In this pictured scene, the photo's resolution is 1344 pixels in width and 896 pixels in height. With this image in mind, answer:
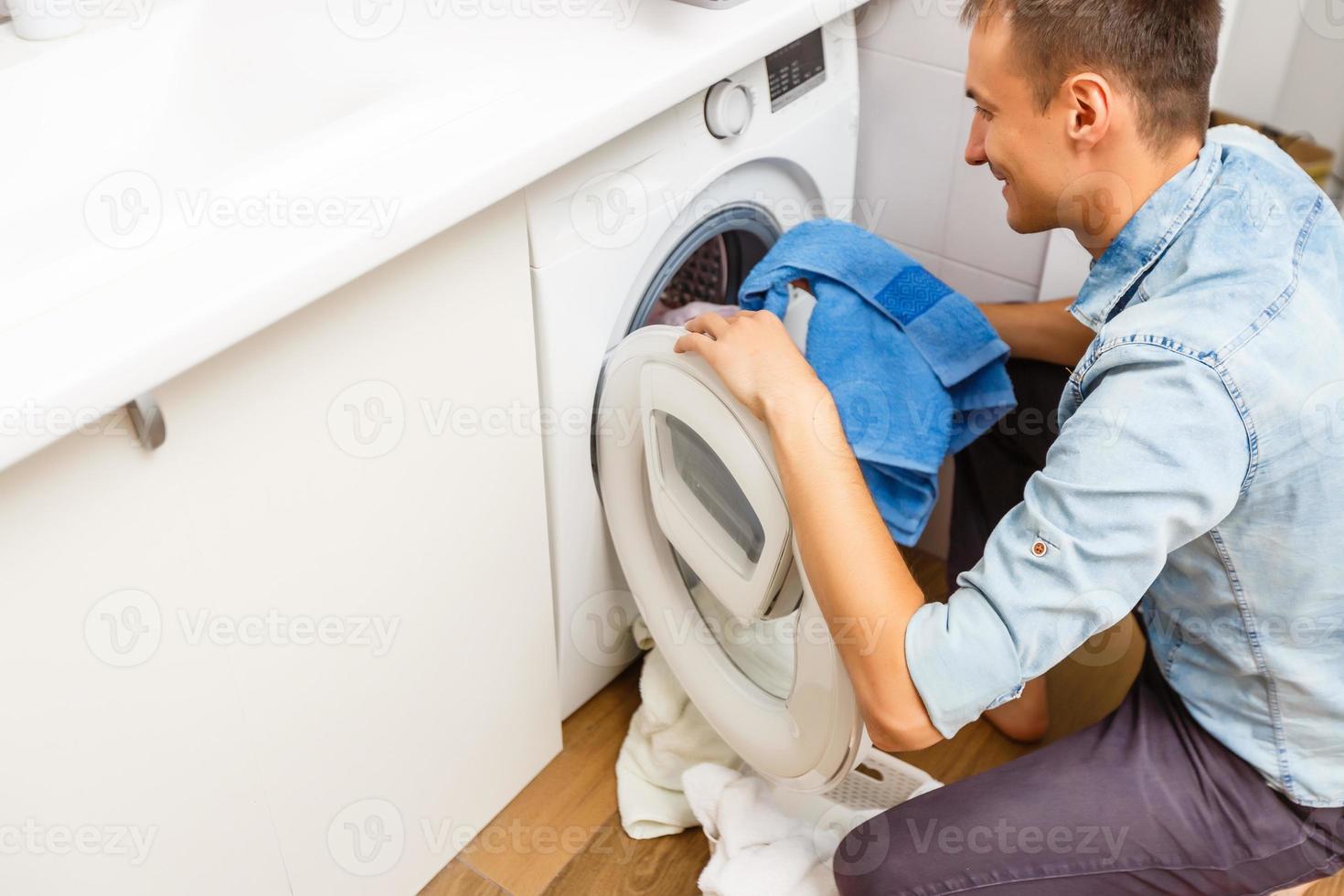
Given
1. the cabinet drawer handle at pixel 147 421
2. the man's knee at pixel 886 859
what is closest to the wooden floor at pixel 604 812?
the man's knee at pixel 886 859

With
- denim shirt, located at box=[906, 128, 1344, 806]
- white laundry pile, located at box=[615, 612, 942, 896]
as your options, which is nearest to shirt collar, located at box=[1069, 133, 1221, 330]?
denim shirt, located at box=[906, 128, 1344, 806]

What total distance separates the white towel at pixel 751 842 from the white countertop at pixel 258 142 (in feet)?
2.54

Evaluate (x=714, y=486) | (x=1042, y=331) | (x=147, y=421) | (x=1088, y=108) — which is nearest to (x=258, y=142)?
(x=147, y=421)

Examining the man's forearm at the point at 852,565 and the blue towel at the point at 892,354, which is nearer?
the man's forearm at the point at 852,565

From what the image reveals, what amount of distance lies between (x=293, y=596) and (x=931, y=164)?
104cm

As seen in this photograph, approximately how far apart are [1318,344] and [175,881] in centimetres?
109

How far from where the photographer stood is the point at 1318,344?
0.94 m

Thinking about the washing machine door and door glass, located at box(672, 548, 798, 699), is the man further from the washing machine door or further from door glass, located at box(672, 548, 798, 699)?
door glass, located at box(672, 548, 798, 699)

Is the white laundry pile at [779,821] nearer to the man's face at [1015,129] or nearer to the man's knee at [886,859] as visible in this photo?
the man's knee at [886,859]

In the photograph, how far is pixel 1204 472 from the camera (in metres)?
0.89

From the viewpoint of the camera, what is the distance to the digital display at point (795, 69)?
1.42 meters

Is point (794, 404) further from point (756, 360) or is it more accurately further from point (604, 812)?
point (604, 812)

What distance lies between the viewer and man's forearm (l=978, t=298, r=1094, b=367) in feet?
4.73

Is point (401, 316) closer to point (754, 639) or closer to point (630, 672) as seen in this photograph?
point (754, 639)
